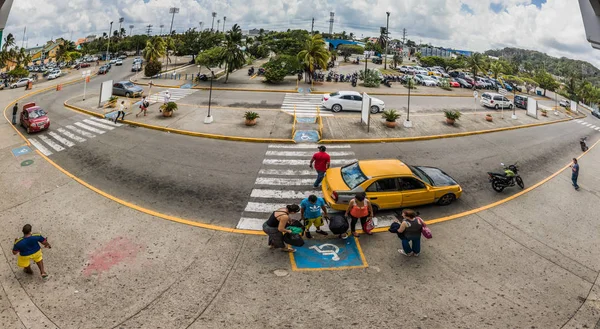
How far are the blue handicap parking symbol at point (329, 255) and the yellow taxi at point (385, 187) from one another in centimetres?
138

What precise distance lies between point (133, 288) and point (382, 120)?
1794cm

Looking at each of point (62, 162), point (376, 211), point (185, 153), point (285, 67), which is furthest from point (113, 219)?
point (285, 67)

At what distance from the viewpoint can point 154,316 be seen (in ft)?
17.1

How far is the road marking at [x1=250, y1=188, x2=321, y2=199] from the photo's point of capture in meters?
9.75

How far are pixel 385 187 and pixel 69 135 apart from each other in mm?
18351

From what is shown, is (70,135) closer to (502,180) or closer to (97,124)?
(97,124)

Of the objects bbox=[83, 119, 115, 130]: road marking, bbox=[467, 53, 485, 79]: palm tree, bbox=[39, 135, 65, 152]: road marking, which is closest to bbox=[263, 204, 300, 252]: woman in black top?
bbox=[39, 135, 65, 152]: road marking

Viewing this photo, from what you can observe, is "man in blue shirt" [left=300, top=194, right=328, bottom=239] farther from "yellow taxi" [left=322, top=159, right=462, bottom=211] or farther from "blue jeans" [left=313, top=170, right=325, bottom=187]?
"blue jeans" [left=313, top=170, right=325, bottom=187]

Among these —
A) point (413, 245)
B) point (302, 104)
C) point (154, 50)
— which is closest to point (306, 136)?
point (302, 104)

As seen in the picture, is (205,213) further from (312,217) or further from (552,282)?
(552,282)

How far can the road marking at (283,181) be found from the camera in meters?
10.8

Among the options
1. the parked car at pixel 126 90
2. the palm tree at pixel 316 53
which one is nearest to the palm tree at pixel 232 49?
the palm tree at pixel 316 53

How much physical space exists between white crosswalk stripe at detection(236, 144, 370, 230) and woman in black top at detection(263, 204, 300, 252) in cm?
131

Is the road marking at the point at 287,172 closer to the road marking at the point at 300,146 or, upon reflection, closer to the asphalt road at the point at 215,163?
the asphalt road at the point at 215,163
